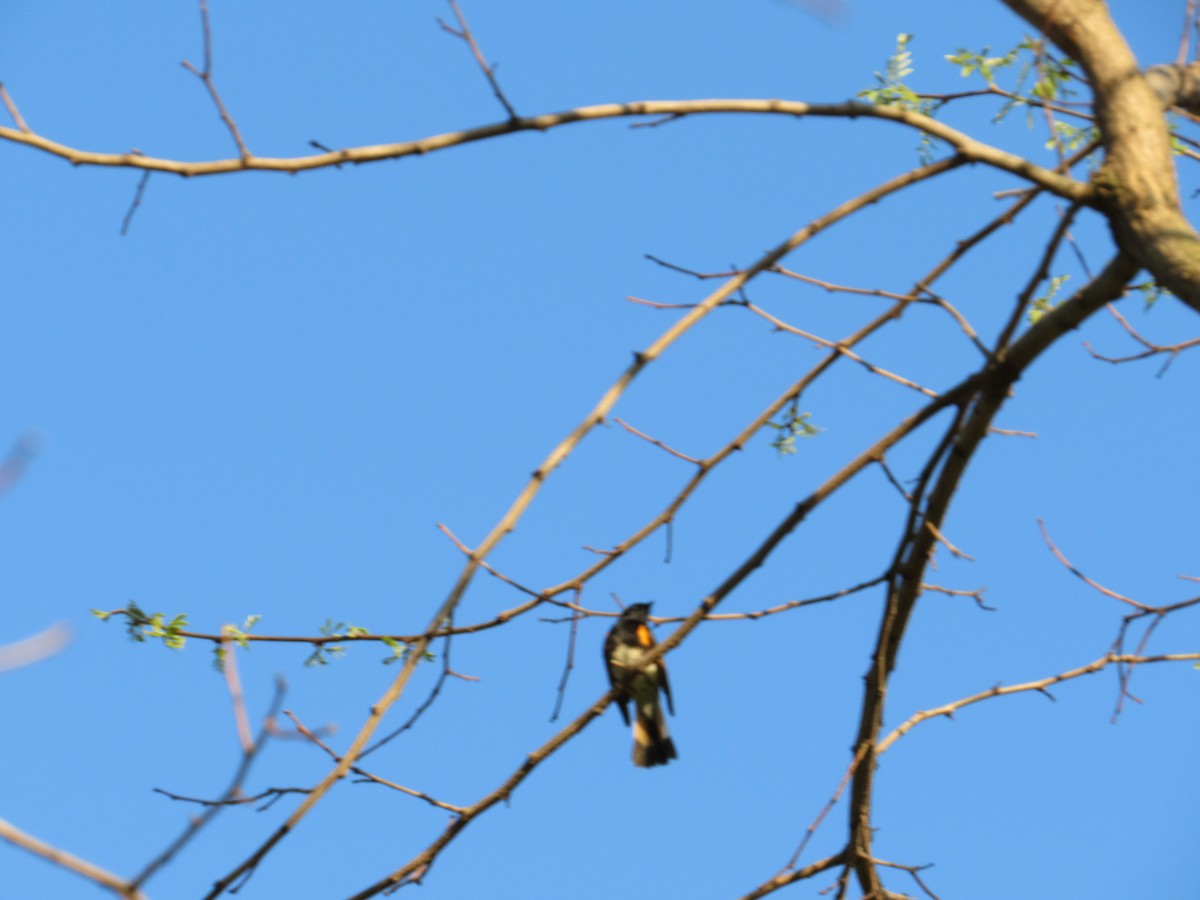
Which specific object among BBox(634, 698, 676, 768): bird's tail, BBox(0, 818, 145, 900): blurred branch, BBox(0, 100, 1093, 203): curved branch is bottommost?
BBox(0, 818, 145, 900): blurred branch

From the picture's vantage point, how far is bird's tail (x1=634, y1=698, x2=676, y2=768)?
5.81 m

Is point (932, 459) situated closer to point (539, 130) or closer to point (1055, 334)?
point (1055, 334)

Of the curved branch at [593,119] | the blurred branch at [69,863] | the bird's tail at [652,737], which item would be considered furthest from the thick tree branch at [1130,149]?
the bird's tail at [652,737]

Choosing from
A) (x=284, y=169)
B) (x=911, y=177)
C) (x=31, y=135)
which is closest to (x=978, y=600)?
(x=911, y=177)

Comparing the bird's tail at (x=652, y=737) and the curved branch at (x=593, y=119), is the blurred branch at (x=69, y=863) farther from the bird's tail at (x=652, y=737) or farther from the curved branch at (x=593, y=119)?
the bird's tail at (x=652, y=737)

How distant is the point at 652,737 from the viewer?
585cm

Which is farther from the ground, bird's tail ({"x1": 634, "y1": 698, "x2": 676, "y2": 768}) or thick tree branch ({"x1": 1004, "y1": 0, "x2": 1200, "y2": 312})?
bird's tail ({"x1": 634, "y1": 698, "x2": 676, "y2": 768})

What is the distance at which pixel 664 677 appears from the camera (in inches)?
236

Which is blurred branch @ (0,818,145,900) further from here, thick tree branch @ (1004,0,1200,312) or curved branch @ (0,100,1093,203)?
thick tree branch @ (1004,0,1200,312)

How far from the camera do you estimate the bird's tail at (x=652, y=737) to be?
5.81 m

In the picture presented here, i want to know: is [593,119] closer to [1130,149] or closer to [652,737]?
[1130,149]

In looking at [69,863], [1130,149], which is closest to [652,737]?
[1130,149]

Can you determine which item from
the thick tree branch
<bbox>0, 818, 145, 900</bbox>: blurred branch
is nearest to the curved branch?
the thick tree branch

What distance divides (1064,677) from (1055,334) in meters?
1.07
